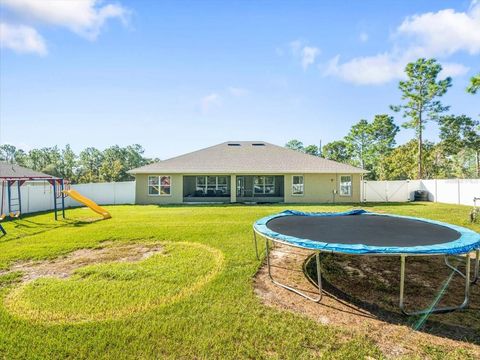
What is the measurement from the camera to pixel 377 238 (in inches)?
148

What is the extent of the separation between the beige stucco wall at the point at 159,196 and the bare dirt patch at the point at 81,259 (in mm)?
10798

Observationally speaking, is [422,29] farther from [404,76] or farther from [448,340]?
[404,76]

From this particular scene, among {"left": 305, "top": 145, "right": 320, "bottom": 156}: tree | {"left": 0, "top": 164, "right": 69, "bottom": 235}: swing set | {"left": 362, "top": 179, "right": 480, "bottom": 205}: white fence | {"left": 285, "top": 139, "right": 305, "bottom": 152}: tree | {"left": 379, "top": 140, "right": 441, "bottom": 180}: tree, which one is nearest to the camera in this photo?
{"left": 0, "top": 164, "right": 69, "bottom": 235}: swing set

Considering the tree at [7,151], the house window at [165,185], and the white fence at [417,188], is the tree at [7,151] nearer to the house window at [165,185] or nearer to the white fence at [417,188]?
the house window at [165,185]

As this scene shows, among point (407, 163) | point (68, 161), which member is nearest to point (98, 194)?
point (407, 163)

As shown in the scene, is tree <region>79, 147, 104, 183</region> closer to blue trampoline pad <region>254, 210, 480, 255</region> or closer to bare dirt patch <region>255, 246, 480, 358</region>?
blue trampoline pad <region>254, 210, 480, 255</region>

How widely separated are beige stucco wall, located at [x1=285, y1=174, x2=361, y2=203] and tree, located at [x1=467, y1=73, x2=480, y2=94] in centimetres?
731

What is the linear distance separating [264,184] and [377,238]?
50.7 ft

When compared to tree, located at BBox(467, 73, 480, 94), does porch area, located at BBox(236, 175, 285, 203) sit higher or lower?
lower

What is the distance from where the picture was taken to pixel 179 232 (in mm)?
7355

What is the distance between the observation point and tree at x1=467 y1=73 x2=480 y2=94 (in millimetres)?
13516

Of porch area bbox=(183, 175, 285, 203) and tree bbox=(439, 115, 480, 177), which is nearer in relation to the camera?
porch area bbox=(183, 175, 285, 203)

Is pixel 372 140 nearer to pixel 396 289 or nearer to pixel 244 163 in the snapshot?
pixel 244 163

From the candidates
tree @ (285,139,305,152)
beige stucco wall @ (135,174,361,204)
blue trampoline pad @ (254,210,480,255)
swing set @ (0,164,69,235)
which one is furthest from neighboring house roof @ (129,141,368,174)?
tree @ (285,139,305,152)
